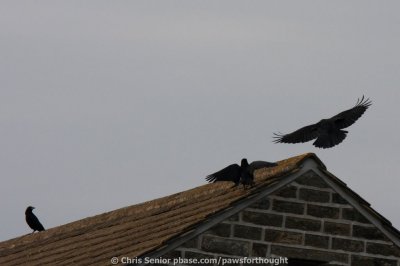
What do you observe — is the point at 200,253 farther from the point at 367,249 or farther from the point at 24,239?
the point at 24,239

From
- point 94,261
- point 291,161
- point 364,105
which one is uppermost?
point 364,105

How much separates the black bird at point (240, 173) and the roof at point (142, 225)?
8cm

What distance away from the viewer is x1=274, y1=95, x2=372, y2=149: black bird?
1786 centimetres

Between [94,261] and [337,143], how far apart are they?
4268 millimetres

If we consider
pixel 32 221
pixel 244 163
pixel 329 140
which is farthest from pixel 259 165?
pixel 32 221

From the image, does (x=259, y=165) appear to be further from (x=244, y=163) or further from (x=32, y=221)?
(x=32, y=221)

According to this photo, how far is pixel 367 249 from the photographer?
46.9 ft

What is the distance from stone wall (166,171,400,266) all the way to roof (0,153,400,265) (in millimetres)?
129

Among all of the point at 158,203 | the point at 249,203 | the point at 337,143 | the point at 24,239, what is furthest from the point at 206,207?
the point at 24,239

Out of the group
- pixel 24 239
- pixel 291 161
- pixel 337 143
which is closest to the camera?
pixel 291 161

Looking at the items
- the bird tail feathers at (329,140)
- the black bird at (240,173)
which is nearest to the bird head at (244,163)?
the black bird at (240,173)

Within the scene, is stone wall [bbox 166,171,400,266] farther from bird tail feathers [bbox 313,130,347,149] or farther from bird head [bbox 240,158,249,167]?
bird tail feathers [bbox 313,130,347,149]

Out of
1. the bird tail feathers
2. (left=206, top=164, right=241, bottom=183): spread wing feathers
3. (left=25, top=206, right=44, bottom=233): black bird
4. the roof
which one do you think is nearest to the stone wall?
the roof

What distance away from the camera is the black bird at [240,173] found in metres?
14.6
